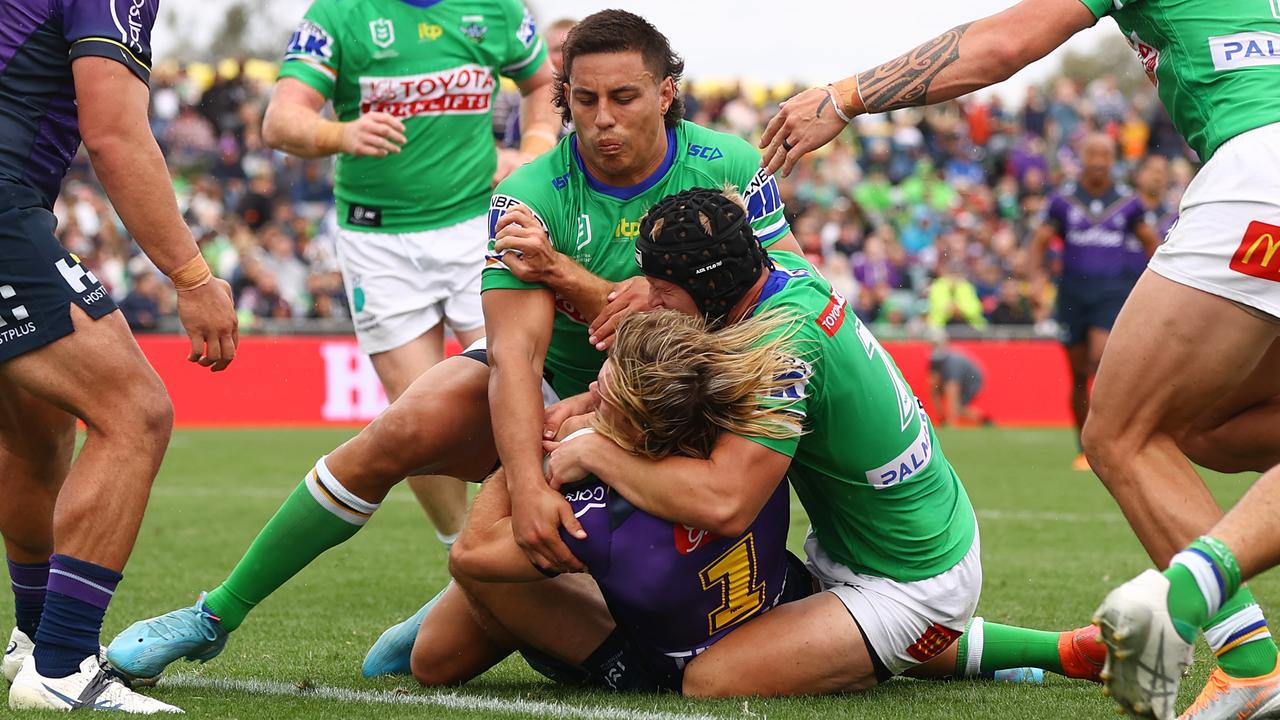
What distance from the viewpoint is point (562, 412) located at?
14.6ft

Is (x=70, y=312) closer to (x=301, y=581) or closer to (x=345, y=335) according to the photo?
(x=301, y=581)

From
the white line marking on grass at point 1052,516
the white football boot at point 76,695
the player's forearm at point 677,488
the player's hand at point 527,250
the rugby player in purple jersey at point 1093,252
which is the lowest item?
the white line marking on grass at point 1052,516

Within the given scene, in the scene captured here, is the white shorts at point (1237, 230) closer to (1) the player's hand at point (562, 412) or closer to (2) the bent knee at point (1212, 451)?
(2) the bent knee at point (1212, 451)

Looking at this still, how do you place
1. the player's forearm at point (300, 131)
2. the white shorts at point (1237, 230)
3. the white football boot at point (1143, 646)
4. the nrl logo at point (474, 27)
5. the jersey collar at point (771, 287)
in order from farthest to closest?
1. the nrl logo at point (474, 27)
2. the player's forearm at point (300, 131)
3. the jersey collar at point (771, 287)
4. the white shorts at point (1237, 230)
5. the white football boot at point (1143, 646)

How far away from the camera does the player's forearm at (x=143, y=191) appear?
13.4 feet

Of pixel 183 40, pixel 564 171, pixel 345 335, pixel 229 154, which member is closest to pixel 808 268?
pixel 564 171

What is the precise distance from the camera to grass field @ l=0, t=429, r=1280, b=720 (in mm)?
4199

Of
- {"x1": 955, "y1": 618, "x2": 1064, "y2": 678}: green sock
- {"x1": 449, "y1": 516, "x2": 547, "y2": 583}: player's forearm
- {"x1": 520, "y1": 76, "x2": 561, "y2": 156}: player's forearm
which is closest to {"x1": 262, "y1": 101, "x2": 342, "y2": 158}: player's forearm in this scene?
{"x1": 520, "y1": 76, "x2": 561, "y2": 156}: player's forearm

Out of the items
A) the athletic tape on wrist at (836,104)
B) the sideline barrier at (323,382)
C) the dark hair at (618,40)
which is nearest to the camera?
the athletic tape on wrist at (836,104)

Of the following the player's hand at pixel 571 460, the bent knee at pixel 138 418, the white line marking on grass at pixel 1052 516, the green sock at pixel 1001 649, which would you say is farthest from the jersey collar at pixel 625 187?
the white line marking on grass at pixel 1052 516

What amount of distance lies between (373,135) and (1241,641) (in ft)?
12.2

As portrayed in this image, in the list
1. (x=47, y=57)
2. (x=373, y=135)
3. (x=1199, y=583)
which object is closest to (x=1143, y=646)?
(x=1199, y=583)

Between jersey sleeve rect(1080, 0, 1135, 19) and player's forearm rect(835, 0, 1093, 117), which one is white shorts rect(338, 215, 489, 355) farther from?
jersey sleeve rect(1080, 0, 1135, 19)

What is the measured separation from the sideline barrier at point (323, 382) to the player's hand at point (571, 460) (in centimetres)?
1302
